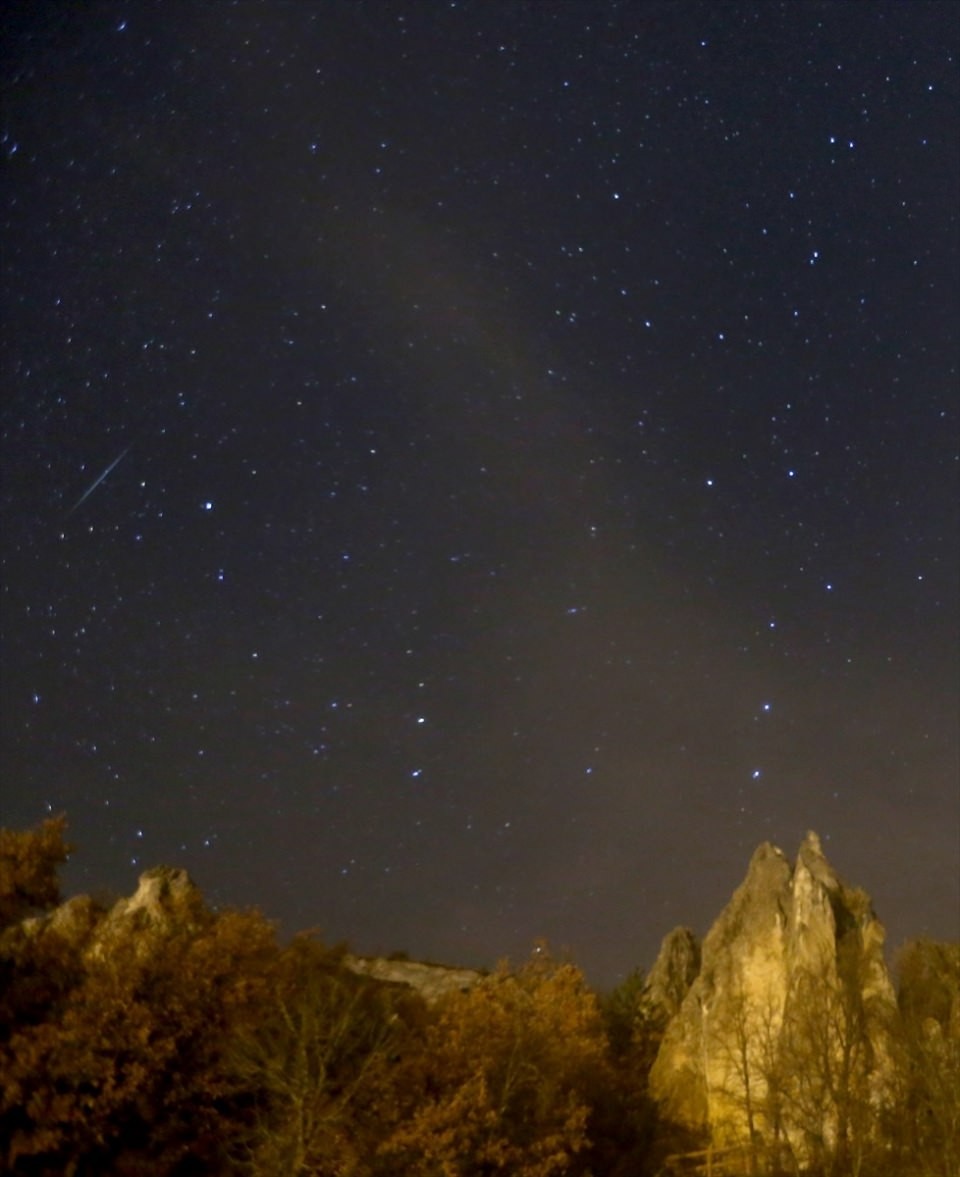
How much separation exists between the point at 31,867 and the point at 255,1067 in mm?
14170

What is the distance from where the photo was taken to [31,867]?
40219 mm

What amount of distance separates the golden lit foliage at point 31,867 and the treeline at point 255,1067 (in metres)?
0.07

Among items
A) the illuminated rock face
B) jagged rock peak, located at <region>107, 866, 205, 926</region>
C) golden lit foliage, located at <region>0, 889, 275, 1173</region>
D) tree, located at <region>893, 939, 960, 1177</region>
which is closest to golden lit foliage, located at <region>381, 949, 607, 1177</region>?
golden lit foliage, located at <region>0, 889, 275, 1173</region>

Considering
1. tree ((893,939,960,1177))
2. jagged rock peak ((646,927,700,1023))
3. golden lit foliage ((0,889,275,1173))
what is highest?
jagged rock peak ((646,927,700,1023))

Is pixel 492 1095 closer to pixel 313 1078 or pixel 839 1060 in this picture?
pixel 313 1078

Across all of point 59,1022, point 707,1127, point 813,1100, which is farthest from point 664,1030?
point 59,1022

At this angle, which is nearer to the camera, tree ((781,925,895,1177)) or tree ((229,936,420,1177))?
tree ((229,936,420,1177))

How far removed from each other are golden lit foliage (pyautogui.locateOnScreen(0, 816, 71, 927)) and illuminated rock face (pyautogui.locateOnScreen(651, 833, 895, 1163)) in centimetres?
2775

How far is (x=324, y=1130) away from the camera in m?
30.9

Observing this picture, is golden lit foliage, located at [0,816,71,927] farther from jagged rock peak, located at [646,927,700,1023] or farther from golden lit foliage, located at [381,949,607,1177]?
jagged rock peak, located at [646,927,700,1023]

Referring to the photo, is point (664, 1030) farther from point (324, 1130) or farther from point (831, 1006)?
point (324, 1130)

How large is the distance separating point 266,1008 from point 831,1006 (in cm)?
2676

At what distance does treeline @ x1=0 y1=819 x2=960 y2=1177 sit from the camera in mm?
30562

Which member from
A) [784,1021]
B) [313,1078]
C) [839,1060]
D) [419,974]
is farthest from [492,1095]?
[419,974]
